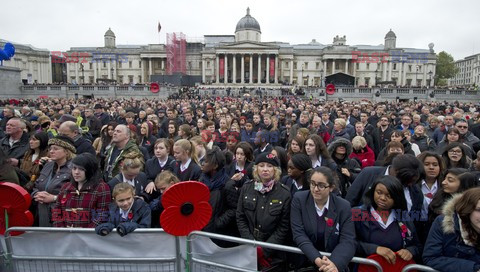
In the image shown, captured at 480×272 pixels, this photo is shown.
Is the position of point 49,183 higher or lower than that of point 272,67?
lower

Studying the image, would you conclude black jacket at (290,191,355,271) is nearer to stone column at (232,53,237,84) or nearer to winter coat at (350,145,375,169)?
winter coat at (350,145,375,169)

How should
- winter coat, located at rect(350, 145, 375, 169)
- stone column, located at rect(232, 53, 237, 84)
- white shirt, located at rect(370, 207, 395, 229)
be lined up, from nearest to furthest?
white shirt, located at rect(370, 207, 395, 229) → winter coat, located at rect(350, 145, 375, 169) → stone column, located at rect(232, 53, 237, 84)

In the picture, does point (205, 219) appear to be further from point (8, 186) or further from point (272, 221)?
point (8, 186)

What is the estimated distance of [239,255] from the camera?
3.82m

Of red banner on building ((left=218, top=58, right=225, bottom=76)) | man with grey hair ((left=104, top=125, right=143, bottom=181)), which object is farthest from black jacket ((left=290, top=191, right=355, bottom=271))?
red banner on building ((left=218, top=58, right=225, bottom=76))

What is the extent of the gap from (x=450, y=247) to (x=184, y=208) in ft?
9.29

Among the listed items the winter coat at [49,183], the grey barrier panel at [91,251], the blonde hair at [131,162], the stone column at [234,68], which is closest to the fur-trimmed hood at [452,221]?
the grey barrier panel at [91,251]

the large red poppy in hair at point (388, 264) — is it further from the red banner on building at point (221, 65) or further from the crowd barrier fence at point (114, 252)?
the red banner on building at point (221, 65)

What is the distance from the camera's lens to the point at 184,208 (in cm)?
361

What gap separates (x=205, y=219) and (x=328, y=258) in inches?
58.2

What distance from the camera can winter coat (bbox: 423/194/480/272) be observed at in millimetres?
3062

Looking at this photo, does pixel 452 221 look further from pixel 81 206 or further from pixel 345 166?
pixel 81 206

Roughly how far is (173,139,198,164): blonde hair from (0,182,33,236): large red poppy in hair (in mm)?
2476

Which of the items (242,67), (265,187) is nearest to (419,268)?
(265,187)
